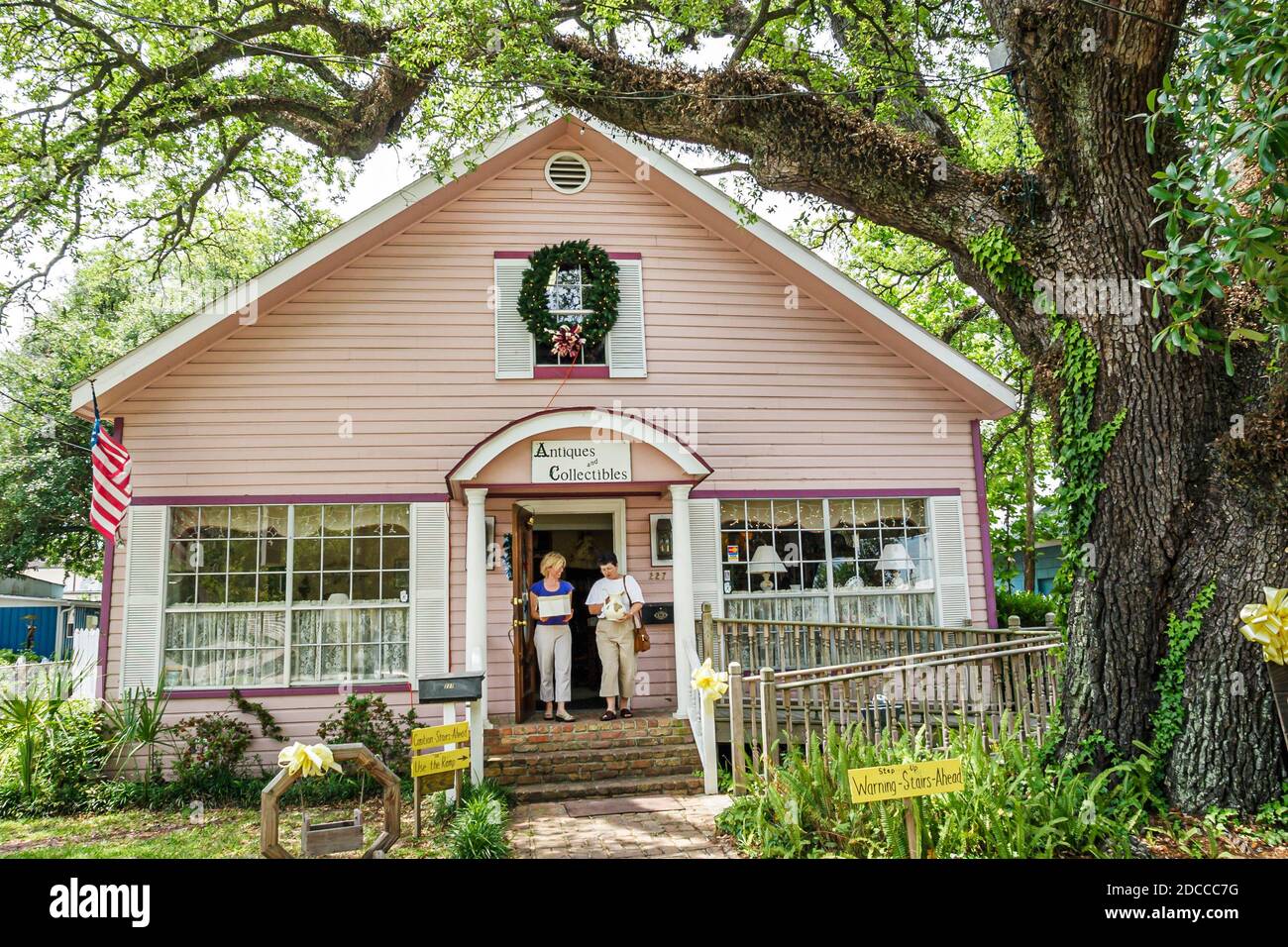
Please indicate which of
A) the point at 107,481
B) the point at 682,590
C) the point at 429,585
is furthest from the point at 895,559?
the point at 107,481

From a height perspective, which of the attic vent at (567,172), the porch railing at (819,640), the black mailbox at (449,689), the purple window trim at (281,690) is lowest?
the purple window trim at (281,690)

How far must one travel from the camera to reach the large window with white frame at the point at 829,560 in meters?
9.13

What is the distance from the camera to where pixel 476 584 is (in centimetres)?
787

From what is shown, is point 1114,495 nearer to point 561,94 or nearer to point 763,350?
point 763,350

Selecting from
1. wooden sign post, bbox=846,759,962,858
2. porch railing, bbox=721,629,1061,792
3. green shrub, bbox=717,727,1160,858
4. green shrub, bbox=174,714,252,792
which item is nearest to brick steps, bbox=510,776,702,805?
porch railing, bbox=721,629,1061,792

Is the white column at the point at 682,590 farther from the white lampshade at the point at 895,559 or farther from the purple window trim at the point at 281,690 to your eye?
the purple window trim at the point at 281,690

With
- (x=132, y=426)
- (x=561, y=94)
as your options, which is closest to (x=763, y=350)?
(x=561, y=94)

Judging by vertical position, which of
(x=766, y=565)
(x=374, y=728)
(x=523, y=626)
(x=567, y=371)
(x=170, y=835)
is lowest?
(x=170, y=835)

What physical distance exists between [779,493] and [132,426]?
21.6ft

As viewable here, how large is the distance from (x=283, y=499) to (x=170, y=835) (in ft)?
10.4

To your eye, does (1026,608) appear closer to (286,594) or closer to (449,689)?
(449,689)

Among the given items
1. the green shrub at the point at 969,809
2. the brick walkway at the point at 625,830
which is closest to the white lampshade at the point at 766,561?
the brick walkway at the point at 625,830

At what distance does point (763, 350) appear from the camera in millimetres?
9383

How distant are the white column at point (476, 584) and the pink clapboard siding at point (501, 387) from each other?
2.37 ft
